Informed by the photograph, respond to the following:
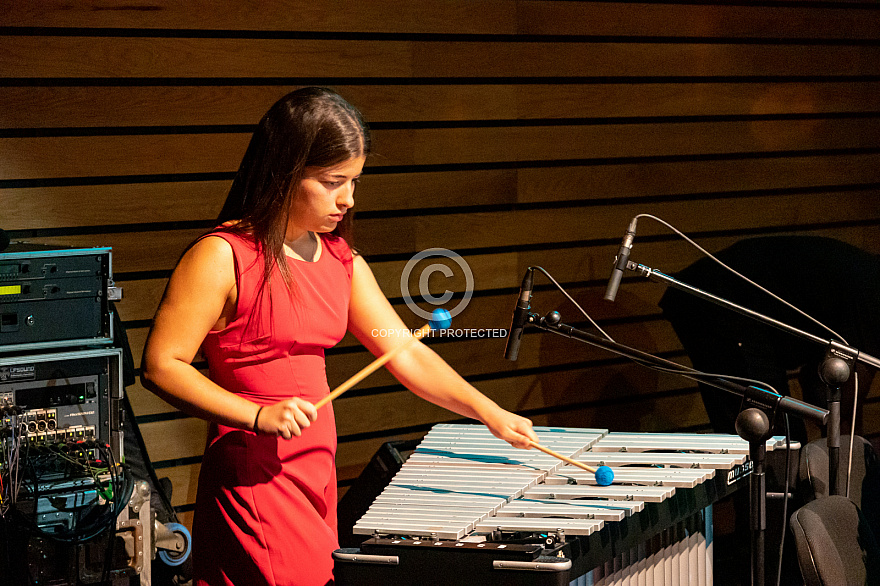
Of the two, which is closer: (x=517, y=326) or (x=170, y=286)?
(x=170, y=286)

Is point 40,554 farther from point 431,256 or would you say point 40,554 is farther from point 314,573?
point 431,256

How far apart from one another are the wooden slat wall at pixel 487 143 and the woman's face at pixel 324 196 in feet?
6.63

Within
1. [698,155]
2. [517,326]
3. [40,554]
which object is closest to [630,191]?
[698,155]

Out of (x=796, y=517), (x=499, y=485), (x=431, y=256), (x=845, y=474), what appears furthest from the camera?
(x=431, y=256)

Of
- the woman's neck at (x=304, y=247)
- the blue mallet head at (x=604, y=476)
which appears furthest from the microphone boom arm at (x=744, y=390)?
the woman's neck at (x=304, y=247)

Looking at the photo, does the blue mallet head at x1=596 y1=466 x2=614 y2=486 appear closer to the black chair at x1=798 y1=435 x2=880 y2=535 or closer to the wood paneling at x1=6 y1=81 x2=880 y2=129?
the black chair at x1=798 y1=435 x2=880 y2=535

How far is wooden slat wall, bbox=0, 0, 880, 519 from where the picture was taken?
3.90 metres

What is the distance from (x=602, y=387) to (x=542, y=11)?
201 centimetres

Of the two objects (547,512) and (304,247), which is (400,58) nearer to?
(304,247)

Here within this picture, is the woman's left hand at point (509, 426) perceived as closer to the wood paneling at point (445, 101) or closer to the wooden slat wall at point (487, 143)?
the wooden slat wall at point (487, 143)

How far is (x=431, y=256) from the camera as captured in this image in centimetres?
467

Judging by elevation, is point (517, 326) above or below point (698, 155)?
below

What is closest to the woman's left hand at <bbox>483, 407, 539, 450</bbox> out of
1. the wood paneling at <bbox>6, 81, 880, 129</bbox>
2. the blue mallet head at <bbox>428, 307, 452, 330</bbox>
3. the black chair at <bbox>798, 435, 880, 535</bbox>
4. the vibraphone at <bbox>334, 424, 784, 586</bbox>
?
the vibraphone at <bbox>334, 424, 784, 586</bbox>

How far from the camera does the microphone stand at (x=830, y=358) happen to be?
9.17 feet
